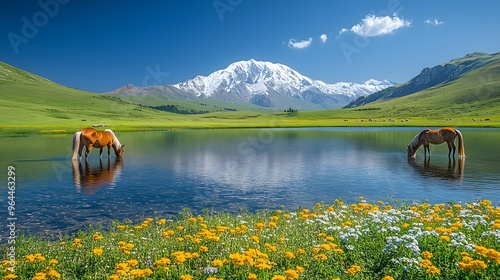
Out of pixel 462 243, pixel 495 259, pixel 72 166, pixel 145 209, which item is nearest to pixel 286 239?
pixel 462 243

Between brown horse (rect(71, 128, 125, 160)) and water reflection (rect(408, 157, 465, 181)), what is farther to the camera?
brown horse (rect(71, 128, 125, 160))

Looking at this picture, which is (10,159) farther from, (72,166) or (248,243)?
(248,243)

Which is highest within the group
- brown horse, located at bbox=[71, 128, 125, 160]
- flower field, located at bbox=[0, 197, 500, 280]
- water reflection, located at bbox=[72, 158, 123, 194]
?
brown horse, located at bbox=[71, 128, 125, 160]

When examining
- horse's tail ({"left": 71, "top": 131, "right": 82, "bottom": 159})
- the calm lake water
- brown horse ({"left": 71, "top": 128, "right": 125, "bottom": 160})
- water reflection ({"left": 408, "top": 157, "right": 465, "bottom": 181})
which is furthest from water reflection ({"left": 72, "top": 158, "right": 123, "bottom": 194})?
water reflection ({"left": 408, "top": 157, "right": 465, "bottom": 181})

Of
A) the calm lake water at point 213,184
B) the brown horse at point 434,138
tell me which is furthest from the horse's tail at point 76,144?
the brown horse at point 434,138

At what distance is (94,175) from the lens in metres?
29.2

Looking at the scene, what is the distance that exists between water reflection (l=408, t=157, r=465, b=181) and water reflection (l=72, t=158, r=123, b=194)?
2562 cm

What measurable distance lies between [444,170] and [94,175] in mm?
30418

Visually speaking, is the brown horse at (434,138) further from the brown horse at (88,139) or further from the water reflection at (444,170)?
the brown horse at (88,139)

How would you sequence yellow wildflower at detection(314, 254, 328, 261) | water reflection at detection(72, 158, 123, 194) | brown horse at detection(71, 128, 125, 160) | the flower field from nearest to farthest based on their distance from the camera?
the flower field → yellow wildflower at detection(314, 254, 328, 261) → water reflection at detection(72, 158, 123, 194) → brown horse at detection(71, 128, 125, 160)

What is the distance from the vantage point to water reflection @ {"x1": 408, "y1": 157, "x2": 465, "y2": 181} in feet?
92.9

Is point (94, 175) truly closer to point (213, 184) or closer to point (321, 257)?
point (213, 184)

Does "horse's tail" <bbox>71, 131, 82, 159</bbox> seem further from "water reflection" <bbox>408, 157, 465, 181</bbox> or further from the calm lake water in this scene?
"water reflection" <bbox>408, 157, 465, 181</bbox>

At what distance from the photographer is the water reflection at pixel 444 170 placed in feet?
92.9
